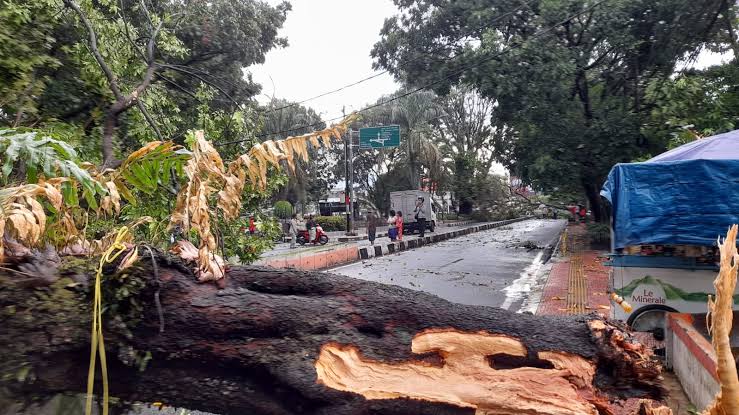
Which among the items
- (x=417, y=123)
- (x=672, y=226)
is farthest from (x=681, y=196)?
(x=417, y=123)

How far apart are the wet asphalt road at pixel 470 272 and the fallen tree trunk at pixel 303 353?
6.18 m

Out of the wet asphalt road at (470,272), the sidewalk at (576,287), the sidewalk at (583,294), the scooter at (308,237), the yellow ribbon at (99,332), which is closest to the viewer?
the yellow ribbon at (99,332)

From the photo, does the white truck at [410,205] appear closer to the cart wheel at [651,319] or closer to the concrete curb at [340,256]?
the concrete curb at [340,256]

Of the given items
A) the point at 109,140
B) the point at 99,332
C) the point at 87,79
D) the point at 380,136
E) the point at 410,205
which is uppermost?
the point at 380,136

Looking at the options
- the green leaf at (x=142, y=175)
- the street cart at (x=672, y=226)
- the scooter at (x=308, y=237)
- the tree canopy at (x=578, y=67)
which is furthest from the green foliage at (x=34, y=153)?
the scooter at (x=308, y=237)

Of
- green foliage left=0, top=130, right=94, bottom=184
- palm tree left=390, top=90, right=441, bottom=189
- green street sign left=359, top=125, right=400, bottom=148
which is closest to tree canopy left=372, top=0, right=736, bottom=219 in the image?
green street sign left=359, top=125, right=400, bottom=148

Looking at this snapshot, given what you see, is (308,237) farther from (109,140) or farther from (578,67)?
(109,140)

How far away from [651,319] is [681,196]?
1268 millimetres

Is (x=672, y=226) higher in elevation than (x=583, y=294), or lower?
higher

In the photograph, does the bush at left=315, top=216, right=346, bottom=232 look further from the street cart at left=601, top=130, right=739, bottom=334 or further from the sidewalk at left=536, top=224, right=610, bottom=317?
the street cart at left=601, top=130, right=739, bottom=334

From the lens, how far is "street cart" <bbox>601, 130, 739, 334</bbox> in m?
4.93

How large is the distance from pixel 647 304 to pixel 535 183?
1438cm

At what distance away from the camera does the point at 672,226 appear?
5152 millimetres

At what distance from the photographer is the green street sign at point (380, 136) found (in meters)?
19.6
